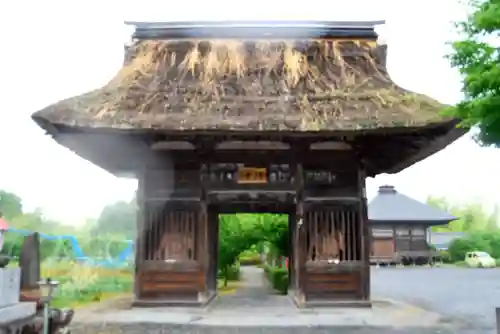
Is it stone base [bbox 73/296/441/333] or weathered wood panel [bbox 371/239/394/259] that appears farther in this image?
weathered wood panel [bbox 371/239/394/259]

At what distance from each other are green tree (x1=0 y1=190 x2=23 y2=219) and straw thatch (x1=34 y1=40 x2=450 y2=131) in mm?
34341

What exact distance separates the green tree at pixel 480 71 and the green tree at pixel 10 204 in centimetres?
4074

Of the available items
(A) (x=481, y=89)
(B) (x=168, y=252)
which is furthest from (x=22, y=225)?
(A) (x=481, y=89)

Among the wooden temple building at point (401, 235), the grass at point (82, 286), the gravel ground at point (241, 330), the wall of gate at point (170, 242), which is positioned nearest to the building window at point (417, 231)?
the wooden temple building at point (401, 235)

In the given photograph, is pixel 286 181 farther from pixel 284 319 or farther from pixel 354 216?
pixel 284 319

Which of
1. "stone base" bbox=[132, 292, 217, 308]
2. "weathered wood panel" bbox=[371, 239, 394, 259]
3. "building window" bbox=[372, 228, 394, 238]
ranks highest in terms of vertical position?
"building window" bbox=[372, 228, 394, 238]

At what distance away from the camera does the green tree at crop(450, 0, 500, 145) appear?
7.20 meters

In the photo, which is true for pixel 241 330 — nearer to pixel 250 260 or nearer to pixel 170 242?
pixel 170 242

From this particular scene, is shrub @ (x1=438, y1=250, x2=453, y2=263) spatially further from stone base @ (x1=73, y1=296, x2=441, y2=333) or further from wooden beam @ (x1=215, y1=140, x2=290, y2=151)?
wooden beam @ (x1=215, y1=140, x2=290, y2=151)

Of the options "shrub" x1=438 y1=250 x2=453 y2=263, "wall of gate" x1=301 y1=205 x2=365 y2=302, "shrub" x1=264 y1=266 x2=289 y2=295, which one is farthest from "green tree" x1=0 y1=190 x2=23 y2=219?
"wall of gate" x1=301 y1=205 x2=365 y2=302

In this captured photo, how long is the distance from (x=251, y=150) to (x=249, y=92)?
1192 millimetres

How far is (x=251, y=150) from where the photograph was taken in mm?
11750

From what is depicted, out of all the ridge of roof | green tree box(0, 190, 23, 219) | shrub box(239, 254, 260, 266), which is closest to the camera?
the ridge of roof

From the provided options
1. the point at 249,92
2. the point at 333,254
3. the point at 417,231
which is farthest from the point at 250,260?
the point at 249,92
